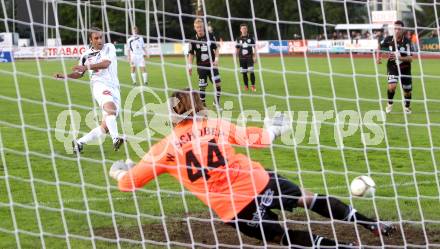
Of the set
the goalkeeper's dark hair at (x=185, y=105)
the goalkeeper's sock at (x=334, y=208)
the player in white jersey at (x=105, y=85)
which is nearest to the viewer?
the goalkeeper's dark hair at (x=185, y=105)

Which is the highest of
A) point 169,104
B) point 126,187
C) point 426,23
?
point 169,104

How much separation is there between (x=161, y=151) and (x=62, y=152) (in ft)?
19.6

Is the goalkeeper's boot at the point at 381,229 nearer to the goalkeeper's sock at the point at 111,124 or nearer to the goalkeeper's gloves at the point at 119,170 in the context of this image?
the goalkeeper's gloves at the point at 119,170

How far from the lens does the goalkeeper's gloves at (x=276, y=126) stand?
5.29 metres

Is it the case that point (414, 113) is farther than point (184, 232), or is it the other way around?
point (414, 113)

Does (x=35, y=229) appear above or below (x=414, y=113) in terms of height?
above

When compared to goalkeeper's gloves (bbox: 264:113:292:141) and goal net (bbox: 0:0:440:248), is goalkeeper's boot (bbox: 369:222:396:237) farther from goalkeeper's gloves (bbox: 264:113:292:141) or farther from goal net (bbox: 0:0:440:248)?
goalkeeper's gloves (bbox: 264:113:292:141)

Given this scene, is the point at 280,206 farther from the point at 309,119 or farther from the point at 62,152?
the point at 309,119

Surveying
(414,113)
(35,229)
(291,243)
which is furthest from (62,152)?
(414,113)

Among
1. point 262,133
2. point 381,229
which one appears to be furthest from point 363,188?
point 262,133

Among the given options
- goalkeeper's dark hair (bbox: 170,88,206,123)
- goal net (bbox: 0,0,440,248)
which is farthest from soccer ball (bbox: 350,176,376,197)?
goalkeeper's dark hair (bbox: 170,88,206,123)

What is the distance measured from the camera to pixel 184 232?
6734 millimetres

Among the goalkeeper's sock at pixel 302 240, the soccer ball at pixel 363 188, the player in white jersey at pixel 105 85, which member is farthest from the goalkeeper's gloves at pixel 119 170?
the player in white jersey at pixel 105 85

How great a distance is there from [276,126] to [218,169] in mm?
517
